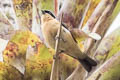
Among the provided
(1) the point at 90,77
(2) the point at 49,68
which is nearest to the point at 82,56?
(1) the point at 90,77

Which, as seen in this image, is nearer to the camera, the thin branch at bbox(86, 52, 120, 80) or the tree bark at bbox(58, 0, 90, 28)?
the thin branch at bbox(86, 52, 120, 80)

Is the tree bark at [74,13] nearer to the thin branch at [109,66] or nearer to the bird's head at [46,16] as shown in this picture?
the bird's head at [46,16]

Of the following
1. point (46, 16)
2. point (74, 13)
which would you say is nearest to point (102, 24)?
point (74, 13)

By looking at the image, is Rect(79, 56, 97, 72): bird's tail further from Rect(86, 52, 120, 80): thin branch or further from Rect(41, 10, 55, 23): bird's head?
Rect(41, 10, 55, 23): bird's head

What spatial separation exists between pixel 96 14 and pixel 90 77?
395 mm

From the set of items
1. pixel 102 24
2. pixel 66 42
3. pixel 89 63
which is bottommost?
pixel 89 63

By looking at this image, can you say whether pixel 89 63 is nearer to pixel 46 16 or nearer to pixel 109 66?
pixel 109 66

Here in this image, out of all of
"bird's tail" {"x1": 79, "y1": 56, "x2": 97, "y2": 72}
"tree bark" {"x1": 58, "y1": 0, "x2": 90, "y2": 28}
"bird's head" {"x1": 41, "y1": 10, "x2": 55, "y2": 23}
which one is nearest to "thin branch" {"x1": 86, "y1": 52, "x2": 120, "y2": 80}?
"bird's tail" {"x1": 79, "y1": 56, "x2": 97, "y2": 72}

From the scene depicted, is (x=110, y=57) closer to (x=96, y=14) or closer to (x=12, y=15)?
(x=96, y=14)

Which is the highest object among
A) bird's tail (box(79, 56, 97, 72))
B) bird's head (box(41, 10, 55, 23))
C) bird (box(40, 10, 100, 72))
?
bird's head (box(41, 10, 55, 23))

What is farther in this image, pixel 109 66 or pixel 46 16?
pixel 46 16

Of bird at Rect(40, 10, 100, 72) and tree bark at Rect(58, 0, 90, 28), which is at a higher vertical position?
tree bark at Rect(58, 0, 90, 28)

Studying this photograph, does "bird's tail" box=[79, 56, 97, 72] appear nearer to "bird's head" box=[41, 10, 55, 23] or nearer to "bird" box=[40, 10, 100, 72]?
"bird" box=[40, 10, 100, 72]

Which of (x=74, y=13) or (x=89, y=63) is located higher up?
(x=74, y=13)
